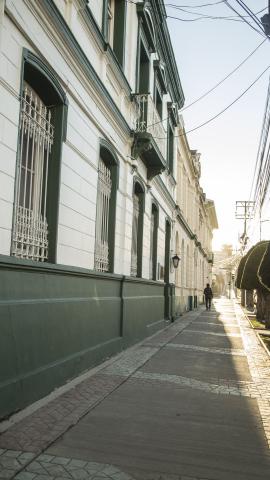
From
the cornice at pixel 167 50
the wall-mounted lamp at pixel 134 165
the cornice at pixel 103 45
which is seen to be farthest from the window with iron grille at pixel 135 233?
the cornice at pixel 167 50

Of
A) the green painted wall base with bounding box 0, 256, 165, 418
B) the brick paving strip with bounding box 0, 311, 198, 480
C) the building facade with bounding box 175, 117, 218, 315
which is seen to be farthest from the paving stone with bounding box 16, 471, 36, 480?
the building facade with bounding box 175, 117, 218, 315

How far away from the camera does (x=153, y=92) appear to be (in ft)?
43.4

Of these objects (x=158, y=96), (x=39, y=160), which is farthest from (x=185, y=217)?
(x=39, y=160)

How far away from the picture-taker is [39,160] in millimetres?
6102

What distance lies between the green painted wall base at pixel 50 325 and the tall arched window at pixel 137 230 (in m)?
2.43

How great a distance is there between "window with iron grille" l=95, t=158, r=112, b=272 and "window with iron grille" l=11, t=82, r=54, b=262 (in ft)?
7.67

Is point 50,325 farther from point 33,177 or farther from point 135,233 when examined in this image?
point 135,233

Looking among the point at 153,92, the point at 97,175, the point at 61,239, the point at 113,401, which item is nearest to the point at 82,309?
the point at 61,239

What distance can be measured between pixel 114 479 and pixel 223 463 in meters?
0.98

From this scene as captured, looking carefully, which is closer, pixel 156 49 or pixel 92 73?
pixel 92 73

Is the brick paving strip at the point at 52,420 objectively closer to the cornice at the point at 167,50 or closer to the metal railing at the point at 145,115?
the metal railing at the point at 145,115

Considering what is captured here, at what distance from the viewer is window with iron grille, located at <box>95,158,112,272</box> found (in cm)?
858

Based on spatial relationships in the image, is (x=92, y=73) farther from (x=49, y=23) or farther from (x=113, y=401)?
(x=113, y=401)

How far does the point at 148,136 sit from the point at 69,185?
4228 mm
